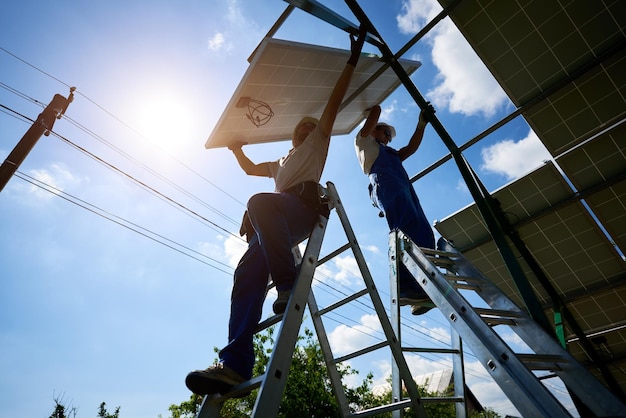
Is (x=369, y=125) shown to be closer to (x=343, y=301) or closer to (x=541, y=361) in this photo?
(x=343, y=301)

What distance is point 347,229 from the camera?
335 centimetres

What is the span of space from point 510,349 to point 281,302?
1514 millimetres

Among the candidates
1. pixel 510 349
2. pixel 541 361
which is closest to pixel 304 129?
pixel 510 349

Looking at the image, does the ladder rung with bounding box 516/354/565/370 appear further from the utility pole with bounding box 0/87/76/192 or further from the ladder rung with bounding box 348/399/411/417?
the utility pole with bounding box 0/87/76/192

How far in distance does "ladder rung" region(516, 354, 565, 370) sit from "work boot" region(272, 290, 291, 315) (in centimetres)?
163

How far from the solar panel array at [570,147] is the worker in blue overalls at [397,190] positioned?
1301mm

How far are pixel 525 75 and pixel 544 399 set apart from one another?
4142 mm

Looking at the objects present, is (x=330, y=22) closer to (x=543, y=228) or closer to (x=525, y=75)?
(x=525, y=75)

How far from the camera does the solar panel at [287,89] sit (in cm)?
406

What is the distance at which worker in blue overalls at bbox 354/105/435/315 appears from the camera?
389 cm

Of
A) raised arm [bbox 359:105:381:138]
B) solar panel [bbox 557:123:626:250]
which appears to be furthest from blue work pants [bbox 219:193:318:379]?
solar panel [bbox 557:123:626:250]

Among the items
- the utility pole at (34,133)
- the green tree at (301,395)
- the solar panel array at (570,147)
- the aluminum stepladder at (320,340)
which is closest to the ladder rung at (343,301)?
the aluminum stepladder at (320,340)

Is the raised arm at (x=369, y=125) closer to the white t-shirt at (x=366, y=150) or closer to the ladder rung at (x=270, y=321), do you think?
the white t-shirt at (x=366, y=150)

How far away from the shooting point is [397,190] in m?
4.34
